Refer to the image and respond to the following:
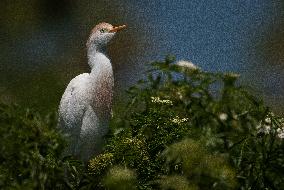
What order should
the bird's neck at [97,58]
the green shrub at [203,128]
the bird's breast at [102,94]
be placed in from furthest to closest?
the bird's neck at [97,58], the bird's breast at [102,94], the green shrub at [203,128]

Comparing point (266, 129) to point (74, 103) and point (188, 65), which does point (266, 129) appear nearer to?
point (188, 65)

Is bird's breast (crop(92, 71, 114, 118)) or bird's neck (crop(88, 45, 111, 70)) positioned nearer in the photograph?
bird's breast (crop(92, 71, 114, 118))

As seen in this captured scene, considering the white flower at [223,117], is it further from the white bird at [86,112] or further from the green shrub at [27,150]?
the white bird at [86,112]

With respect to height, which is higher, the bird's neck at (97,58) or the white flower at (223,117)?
the bird's neck at (97,58)

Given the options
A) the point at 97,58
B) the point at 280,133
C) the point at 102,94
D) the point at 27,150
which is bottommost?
the point at 27,150

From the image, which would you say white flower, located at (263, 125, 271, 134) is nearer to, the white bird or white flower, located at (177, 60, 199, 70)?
white flower, located at (177, 60, 199, 70)

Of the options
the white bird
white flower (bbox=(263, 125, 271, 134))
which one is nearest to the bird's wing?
the white bird

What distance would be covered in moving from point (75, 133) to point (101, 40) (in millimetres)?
410

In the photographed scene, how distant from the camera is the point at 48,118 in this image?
94.2 inches

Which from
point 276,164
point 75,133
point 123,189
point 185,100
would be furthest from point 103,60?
point 123,189

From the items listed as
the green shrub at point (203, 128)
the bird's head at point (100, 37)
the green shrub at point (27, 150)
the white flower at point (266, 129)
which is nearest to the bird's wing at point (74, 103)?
the bird's head at point (100, 37)

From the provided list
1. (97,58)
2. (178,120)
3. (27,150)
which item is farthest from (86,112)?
(27,150)

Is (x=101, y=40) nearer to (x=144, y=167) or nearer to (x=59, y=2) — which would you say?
(x=144, y=167)

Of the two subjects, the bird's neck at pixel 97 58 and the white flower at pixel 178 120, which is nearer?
the white flower at pixel 178 120
